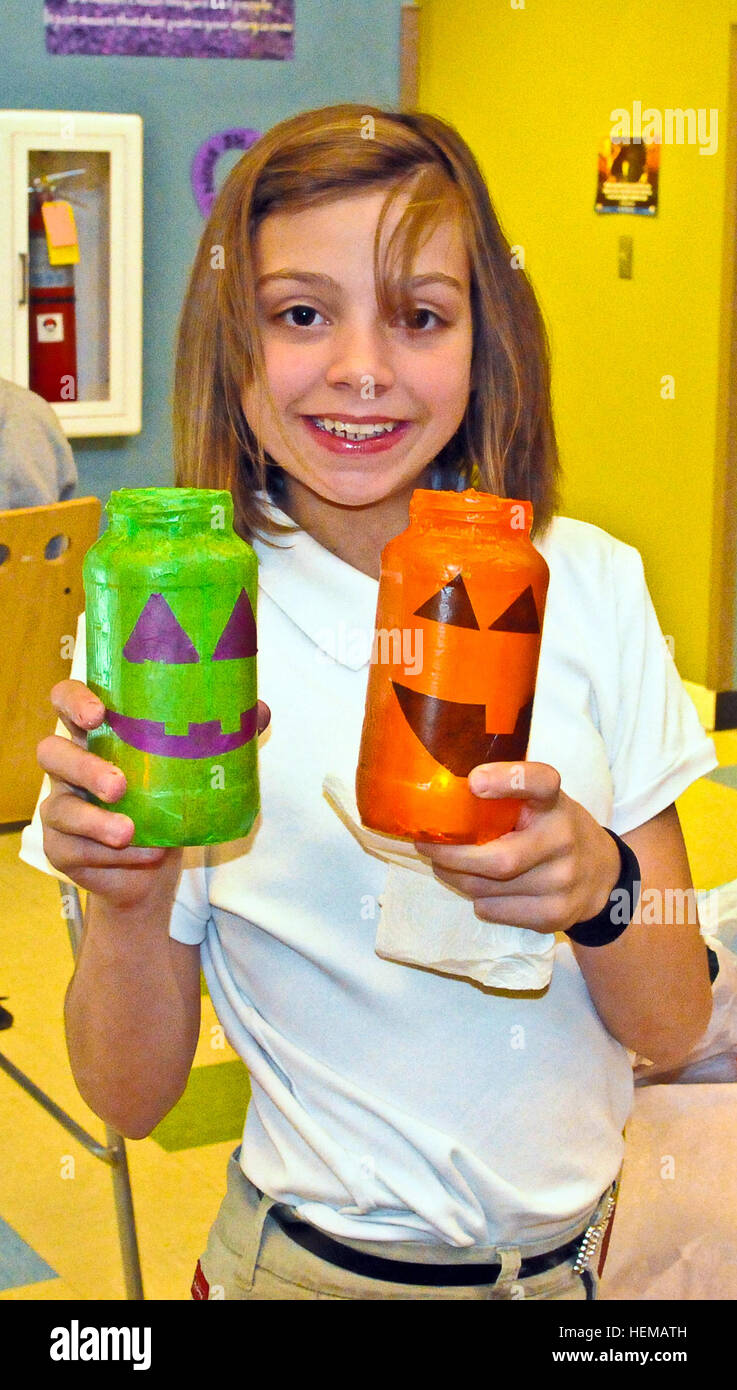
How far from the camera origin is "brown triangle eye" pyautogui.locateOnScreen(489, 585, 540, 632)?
76 cm

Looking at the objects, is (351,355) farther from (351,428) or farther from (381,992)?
(381,992)

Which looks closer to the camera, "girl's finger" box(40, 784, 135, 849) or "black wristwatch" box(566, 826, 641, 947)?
"girl's finger" box(40, 784, 135, 849)

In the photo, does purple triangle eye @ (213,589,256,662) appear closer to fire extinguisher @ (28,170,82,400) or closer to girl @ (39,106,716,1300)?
girl @ (39,106,716,1300)

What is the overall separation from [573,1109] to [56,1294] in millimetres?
1290

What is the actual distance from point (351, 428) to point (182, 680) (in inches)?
10.7

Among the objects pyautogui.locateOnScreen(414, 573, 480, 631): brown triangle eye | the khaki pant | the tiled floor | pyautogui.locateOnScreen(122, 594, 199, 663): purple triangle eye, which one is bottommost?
the tiled floor

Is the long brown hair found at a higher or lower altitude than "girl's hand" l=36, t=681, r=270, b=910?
higher

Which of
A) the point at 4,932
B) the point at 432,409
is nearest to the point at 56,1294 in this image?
the point at 4,932

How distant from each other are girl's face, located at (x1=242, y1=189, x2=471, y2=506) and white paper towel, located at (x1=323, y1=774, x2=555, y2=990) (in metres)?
0.22

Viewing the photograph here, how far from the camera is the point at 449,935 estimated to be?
89 centimetres

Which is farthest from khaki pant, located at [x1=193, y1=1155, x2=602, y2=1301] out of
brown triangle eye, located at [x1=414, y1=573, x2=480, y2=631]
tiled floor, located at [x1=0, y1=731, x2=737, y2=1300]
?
tiled floor, located at [x1=0, y1=731, x2=737, y2=1300]

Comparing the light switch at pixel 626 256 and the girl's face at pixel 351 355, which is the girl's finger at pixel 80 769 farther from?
the light switch at pixel 626 256

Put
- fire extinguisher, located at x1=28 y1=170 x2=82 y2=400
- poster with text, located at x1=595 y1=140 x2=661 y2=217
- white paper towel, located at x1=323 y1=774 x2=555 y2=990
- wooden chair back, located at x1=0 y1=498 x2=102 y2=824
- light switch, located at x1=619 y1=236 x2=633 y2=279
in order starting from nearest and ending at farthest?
white paper towel, located at x1=323 y1=774 x2=555 y2=990 → wooden chair back, located at x1=0 y1=498 x2=102 y2=824 → fire extinguisher, located at x1=28 y1=170 x2=82 y2=400 → poster with text, located at x1=595 y1=140 x2=661 y2=217 → light switch, located at x1=619 y1=236 x2=633 y2=279

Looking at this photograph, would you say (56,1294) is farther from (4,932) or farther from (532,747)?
(532,747)
